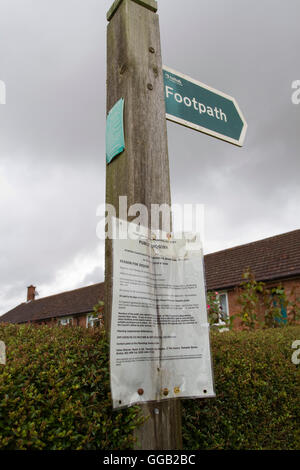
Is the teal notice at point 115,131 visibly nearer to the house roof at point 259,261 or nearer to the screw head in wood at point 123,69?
the screw head in wood at point 123,69

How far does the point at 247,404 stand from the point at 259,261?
1563 cm

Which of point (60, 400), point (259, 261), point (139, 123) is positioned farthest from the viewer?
point (259, 261)

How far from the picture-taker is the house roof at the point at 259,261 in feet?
51.1

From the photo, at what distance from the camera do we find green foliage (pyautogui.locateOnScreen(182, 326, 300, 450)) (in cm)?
233

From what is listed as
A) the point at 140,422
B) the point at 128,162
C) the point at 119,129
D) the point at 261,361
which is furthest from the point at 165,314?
the point at 261,361

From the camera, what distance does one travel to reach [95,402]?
169cm

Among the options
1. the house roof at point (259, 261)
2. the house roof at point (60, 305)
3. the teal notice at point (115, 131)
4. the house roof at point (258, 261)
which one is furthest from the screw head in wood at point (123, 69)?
the house roof at point (60, 305)

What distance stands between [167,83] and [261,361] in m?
2.57

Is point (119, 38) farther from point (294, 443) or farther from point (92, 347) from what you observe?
point (294, 443)

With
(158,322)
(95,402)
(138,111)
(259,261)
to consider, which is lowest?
(95,402)

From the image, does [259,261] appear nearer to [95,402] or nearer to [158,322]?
[158,322]

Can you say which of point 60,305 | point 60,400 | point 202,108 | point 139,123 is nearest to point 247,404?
point 60,400

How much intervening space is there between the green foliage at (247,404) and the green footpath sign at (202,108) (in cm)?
192

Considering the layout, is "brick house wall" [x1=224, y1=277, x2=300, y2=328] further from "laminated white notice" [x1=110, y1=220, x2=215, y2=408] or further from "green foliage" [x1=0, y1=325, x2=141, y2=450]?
"green foliage" [x1=0, y1=325, x2=141, y2=450]
